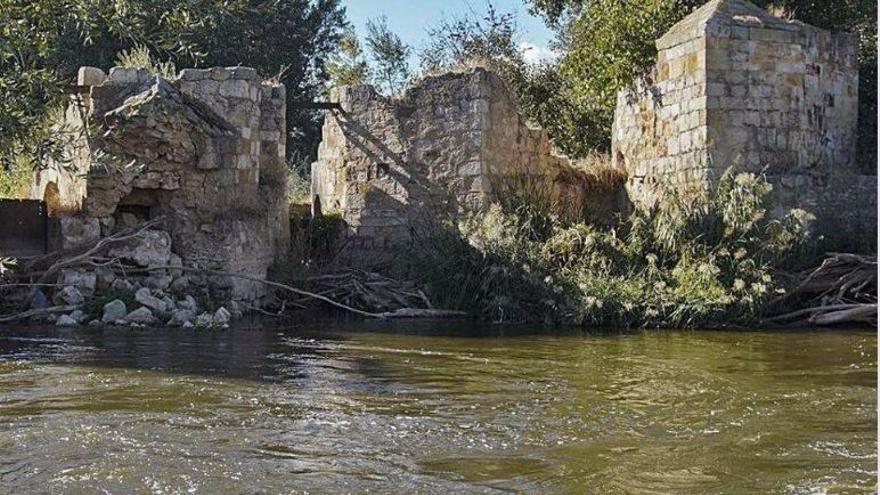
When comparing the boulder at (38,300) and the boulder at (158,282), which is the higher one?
the boulder at (158,282)

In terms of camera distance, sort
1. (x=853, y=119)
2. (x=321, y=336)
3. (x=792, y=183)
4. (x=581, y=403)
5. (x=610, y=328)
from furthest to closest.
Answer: (x=853, y=119) < (x=792, y=183) < (x=610, y=328) < (x=321, y=336) < (x=581, y=403)

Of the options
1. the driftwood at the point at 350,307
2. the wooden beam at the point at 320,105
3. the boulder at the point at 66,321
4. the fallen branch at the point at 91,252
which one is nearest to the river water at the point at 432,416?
the boulder at the point at 66,321

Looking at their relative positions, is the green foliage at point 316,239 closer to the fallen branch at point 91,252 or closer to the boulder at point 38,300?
the fallen branch at point 91,252

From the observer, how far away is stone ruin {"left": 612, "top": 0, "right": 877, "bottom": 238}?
50.6 feet

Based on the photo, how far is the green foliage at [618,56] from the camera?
17.7m

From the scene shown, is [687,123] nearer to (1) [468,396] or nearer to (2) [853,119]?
(2) [853,119]

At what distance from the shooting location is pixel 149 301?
526 inches

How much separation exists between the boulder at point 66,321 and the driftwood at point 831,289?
8.18 meters

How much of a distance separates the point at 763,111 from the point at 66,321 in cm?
943

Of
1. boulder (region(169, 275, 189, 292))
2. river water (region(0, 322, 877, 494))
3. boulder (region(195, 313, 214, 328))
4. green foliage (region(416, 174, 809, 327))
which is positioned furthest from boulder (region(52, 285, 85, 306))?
green foliage (region(416, 174, 809, 327))

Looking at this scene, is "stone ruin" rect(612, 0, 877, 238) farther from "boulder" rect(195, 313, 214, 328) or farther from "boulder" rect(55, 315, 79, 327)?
"boulder" rect(55, 315, 79, 327)

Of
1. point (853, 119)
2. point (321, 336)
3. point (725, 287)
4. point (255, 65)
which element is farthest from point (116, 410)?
point (255, 65)

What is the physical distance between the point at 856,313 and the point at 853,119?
414cm

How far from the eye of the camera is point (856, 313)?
13.5m
